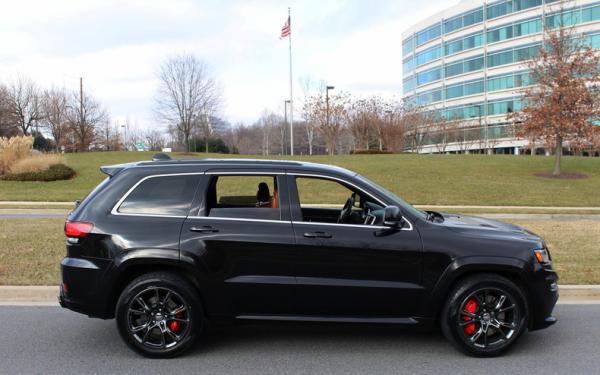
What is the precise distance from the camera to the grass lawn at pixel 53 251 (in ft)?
21.7

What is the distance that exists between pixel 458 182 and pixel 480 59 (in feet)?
175

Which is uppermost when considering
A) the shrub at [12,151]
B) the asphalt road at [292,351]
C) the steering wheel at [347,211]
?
the shrub at [12,151]

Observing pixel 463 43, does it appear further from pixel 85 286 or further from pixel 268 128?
pixel 85 286

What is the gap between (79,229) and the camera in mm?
4402

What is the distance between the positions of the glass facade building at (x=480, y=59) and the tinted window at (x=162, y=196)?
176 ft

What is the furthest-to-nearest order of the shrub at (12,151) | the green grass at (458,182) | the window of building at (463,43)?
1. the window of building at (463,43)
2. the shrub at (12,151)
3. the green grass at (458,182)

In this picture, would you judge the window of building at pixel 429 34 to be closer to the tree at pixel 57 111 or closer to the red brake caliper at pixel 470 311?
the tree at pixel 57 111

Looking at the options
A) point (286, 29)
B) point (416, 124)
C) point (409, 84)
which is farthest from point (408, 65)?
point (286, 29)

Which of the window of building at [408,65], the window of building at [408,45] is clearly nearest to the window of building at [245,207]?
the window of building at [408,65]

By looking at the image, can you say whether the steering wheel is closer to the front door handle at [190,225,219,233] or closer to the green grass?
the front door handle at [190,225,219,233]

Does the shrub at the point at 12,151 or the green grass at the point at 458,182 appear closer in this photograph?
the green grass at the point at 458,182

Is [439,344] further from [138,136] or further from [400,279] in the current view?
[138,136]

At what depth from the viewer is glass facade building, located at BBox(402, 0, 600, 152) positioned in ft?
197

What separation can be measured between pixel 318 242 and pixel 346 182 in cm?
68
